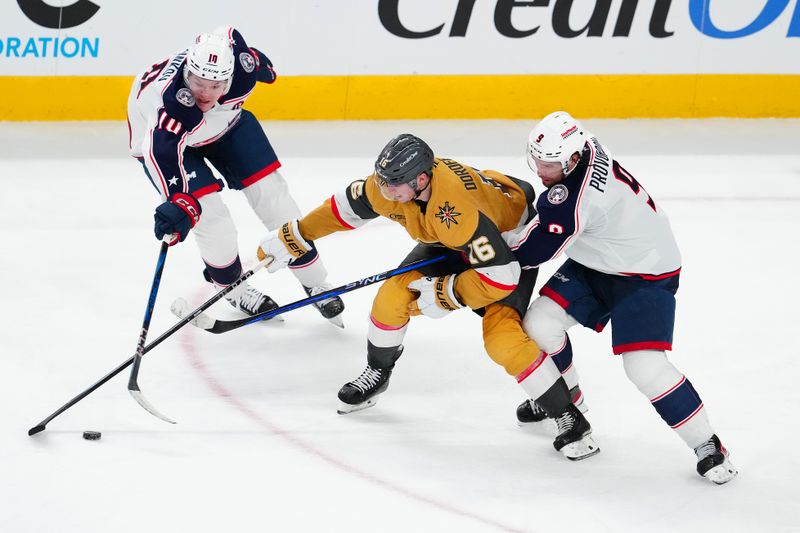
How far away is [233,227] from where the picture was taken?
4180 mm

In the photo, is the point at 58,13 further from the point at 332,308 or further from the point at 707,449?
the point at 707,449

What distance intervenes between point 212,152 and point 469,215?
4.65ft

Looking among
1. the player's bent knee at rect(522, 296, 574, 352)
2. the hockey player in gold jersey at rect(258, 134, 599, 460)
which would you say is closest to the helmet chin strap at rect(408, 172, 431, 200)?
the hockey player in gold jersey at rect(258, 134, 599, 460)

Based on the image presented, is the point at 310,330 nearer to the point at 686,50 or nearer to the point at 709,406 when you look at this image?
the point at 709,406

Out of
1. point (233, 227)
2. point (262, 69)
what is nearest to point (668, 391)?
point (233, 227)

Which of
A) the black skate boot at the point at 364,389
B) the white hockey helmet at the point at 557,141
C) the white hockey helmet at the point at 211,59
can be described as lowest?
the black skate boot at the point at 364,389

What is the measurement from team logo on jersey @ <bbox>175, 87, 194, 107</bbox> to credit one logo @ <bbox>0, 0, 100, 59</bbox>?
8.84ft

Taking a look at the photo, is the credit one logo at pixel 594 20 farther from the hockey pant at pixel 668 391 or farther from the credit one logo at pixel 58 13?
the hockey pant at pixel 668 391

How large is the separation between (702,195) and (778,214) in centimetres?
42

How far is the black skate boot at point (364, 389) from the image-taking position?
365cm

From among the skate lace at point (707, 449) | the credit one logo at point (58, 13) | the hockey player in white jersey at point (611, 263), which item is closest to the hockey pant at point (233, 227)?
the hockey player in white jersey at point (611, 263)

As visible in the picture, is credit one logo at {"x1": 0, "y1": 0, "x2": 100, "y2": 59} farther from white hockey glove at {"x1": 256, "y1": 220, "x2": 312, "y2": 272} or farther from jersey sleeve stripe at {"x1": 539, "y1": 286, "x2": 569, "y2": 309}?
jersey sleeve stripe at {"x1": 539, "y1": 286, "x2": 569, "y2": 309}

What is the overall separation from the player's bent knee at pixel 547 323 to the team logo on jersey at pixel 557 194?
39 centimetres

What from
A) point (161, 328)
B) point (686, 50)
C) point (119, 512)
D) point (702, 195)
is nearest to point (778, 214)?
point (702, 195)
